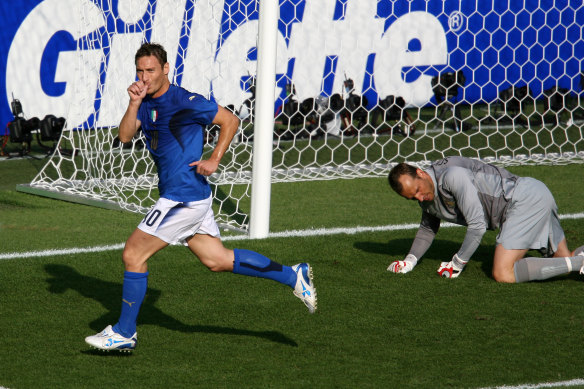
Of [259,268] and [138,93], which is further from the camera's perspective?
[259,268]

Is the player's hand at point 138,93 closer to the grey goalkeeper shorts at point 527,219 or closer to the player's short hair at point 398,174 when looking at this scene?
the player's short hair at point 398,174

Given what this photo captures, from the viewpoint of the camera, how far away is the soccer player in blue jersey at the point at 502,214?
537 centimetres

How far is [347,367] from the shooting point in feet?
13.5

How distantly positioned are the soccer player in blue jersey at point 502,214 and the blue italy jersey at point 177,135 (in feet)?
5.52

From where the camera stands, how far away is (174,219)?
4.27 meters

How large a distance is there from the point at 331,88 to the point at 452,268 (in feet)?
23.2

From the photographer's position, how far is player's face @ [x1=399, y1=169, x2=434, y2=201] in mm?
5180

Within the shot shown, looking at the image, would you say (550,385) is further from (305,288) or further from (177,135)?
(177,135)

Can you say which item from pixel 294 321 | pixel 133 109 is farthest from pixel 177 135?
pixel 294 321

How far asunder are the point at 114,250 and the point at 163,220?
98.8 inches

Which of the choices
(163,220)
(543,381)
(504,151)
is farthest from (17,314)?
(504,151)

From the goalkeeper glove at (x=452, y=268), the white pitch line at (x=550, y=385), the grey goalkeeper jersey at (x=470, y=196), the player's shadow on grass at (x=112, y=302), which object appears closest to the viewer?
the white pitch line at (x=550, y=385)

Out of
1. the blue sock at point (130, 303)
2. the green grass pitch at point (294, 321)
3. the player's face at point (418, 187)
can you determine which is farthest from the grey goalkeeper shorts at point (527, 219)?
the blue sock at point (130, 303)

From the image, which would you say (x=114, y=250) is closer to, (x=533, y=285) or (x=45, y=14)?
(x=533, y=285)
